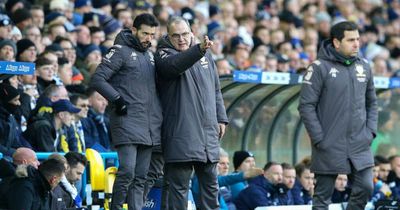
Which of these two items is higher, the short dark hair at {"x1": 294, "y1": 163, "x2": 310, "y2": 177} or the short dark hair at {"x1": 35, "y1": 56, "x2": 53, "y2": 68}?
the short dark hair at {"x1": 35, "y1": 56, "x2": 53, "y2": 68}

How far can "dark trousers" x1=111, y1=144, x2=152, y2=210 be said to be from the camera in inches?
464

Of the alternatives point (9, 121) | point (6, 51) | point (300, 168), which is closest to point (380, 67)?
point (300, 168)

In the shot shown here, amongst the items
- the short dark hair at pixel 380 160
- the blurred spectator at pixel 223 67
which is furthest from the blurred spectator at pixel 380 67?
the blurred spectator at pixel 223 67

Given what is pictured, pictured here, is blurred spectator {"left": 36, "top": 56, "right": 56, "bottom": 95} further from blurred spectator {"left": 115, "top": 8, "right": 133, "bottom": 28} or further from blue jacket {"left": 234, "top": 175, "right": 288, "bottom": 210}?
blurred spectator {"left": 115, "top": 8, "right": 133, "bottom": 28}

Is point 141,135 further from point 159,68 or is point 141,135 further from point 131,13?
point 131,13

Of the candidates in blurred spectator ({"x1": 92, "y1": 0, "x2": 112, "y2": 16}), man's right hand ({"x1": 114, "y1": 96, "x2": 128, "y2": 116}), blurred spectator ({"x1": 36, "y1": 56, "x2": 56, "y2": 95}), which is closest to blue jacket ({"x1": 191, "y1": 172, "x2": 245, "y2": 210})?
man's right hand ({"x1": 114, "y1": 96, "x2": 128, "y2": 116})

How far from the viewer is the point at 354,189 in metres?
12.9

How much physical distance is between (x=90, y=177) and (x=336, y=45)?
2.96m

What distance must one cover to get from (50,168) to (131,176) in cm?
83

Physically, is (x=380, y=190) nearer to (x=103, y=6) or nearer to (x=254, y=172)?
(x=254, y=172)

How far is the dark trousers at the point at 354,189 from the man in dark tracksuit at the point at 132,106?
6.33 ft

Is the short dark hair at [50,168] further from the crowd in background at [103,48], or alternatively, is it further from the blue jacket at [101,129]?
the blue jacket at [101,129]

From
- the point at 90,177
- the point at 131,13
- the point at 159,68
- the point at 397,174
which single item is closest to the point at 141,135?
the point at 159,68

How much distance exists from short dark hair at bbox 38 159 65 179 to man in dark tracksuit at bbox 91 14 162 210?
61cm
